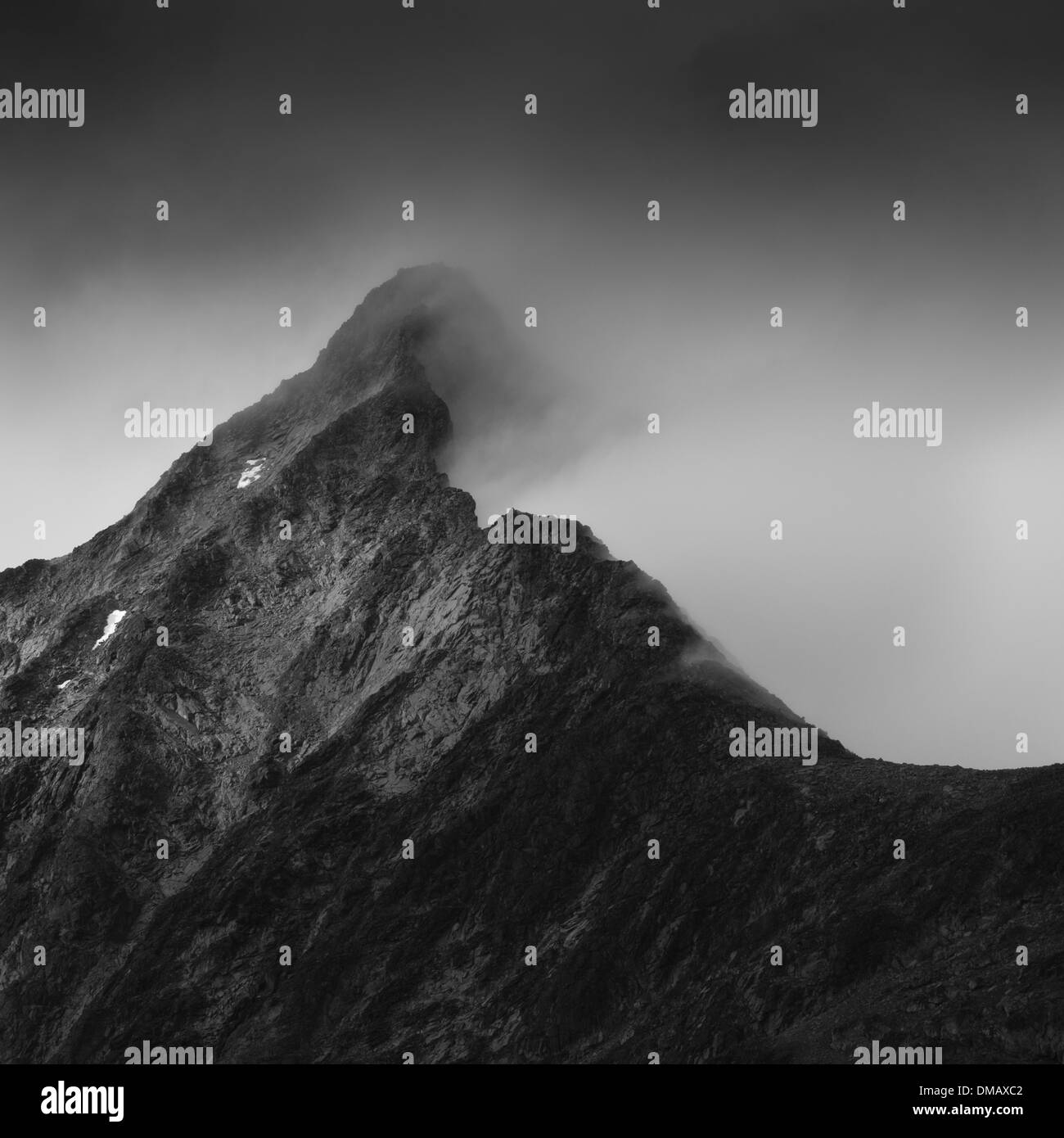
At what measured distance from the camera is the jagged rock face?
137 m

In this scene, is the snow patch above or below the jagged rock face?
above

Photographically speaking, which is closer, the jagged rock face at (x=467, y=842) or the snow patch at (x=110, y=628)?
the jagged rock face at (x=467, y=842)

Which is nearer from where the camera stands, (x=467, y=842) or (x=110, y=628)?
(x=467, y=842)

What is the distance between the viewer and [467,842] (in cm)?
16162

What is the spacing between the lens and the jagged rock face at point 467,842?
137 m

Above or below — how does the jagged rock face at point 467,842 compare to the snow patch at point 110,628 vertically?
below

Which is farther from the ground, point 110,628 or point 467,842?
point 110,628

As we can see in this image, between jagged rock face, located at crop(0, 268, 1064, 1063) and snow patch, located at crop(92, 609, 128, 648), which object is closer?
jagged rock face, located at crop(0, 268, 1064, 1063)

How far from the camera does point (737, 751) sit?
159875 mm
